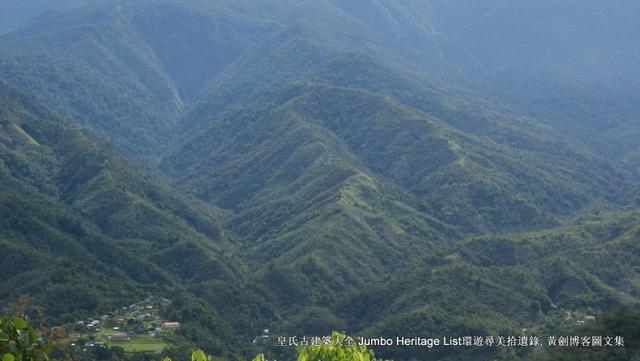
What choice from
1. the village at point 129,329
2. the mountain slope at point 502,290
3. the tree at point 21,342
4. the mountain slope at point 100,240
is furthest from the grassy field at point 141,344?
the tree at point 21,342

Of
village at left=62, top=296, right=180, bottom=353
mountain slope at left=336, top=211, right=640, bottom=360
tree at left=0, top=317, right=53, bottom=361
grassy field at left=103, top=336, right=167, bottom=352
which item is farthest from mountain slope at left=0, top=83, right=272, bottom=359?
tree at left=0, top=317, right=53, bottom=361

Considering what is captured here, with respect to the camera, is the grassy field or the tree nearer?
the tree

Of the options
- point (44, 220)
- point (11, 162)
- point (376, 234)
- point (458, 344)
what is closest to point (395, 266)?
point (376, 234)

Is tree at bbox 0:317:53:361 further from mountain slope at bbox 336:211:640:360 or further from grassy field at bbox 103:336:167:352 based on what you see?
mountain slope at bbox 336:211:640:360

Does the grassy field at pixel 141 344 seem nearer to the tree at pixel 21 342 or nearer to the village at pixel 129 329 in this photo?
the village at pixel 129 329

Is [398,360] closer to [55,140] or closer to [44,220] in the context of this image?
[44,220]

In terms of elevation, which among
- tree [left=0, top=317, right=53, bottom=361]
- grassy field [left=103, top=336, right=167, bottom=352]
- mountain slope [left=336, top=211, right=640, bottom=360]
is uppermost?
mountain slope [left=336, top=211, right=640, bottom=360]

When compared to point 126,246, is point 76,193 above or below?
above

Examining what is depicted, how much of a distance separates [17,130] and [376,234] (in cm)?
8978

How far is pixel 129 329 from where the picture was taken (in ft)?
363

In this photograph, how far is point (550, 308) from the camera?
124m

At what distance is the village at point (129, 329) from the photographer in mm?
103175

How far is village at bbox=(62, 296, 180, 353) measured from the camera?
103175 mm

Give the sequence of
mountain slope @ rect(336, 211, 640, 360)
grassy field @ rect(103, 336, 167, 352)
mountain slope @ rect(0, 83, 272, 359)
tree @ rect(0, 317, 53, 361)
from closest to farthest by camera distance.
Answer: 1. tree @ rect(0, 317, 53, 361)
2. grassy field @ rect(103, 336, 167, 352)
3. mountain slope @ rect(336, 211, 640, 360)
4. mountain slope @ rect(0, 83, 272, 359)
